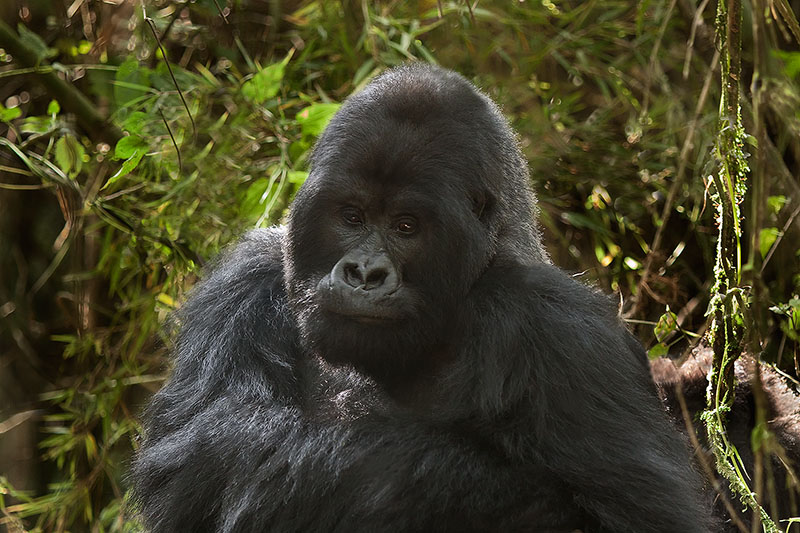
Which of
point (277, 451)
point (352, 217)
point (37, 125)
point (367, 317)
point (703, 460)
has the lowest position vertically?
point (37, 125)

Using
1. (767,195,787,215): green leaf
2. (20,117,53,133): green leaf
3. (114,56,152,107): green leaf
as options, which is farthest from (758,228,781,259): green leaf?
(20,117,53,133): green leaf

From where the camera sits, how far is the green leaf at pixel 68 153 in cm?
374

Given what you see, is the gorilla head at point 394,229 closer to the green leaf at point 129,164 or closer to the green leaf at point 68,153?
the green leaf at point 129,164

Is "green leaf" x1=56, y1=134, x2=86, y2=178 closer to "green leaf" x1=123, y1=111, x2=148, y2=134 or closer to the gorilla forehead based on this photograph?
"green leaf" x1=123, y1=111, x2=148, y2=134

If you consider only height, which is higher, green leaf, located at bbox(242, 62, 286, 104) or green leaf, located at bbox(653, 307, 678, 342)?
green leaf, located at bbox(653, 307, 678, 342)

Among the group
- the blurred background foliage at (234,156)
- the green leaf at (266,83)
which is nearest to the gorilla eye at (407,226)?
→ the blurred background foliage at (234,156)

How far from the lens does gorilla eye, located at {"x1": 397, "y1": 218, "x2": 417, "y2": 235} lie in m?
2.73

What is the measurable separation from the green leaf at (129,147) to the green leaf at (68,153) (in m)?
0.29

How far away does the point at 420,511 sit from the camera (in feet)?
8.13

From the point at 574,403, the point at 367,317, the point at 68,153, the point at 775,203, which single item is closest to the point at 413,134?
the point at 367,317

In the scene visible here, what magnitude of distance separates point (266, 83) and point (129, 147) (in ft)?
3.53

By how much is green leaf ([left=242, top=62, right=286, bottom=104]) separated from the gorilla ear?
1.85 meters

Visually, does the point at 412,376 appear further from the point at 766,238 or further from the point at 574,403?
the point at 766,238

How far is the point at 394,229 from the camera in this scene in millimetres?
2729
